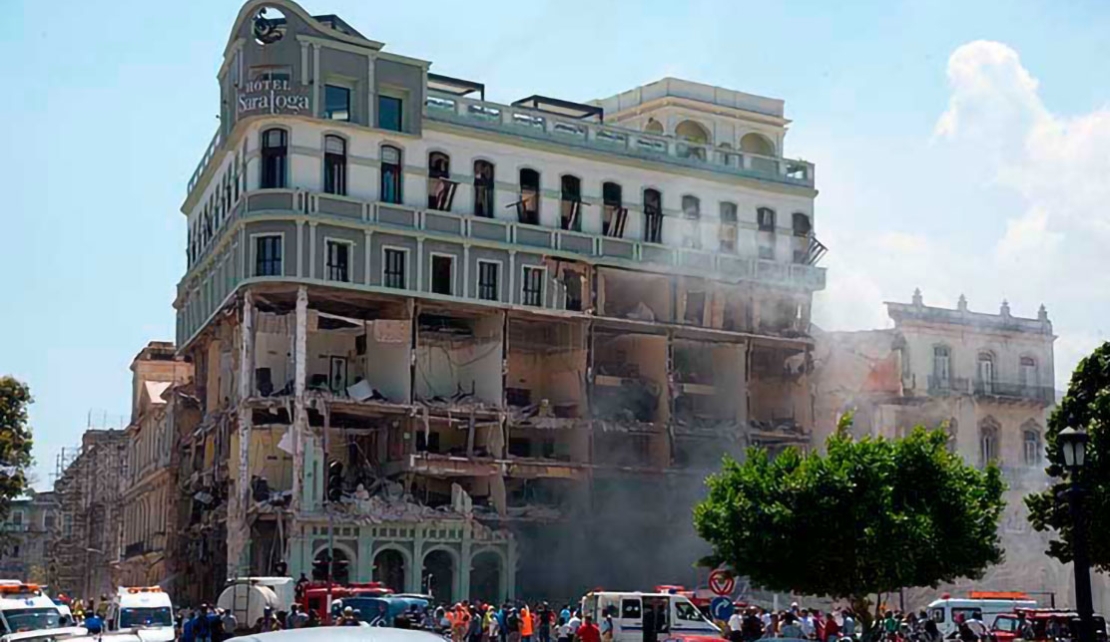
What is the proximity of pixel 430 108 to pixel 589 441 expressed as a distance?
1553 cm

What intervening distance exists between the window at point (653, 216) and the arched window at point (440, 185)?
983 cm

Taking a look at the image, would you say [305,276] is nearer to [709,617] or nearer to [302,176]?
[302,176]

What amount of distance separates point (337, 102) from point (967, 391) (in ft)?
109

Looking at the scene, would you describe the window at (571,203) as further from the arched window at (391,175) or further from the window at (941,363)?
the window at (941,363)

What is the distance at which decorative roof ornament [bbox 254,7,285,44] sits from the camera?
206ft

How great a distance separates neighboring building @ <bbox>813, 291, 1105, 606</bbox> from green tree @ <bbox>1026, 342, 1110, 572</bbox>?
104 ft

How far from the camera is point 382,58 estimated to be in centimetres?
6431

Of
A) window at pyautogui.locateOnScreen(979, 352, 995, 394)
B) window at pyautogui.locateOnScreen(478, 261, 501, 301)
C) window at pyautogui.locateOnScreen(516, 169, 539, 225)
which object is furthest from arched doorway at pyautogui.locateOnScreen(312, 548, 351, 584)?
window at pyautogui.locateOnScreen(979, 352, 995, 394)

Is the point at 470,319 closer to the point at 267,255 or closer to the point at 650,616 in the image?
the point at 267,255

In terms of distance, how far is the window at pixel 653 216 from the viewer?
2803 inches

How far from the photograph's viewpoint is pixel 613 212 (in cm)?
7044

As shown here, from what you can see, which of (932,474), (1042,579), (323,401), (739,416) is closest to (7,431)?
(323,401)

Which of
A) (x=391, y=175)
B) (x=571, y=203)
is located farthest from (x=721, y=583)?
(x=571, y=203)

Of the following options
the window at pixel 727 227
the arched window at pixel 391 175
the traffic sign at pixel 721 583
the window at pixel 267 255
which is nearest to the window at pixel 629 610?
the traffic sign at pixel 721 583
